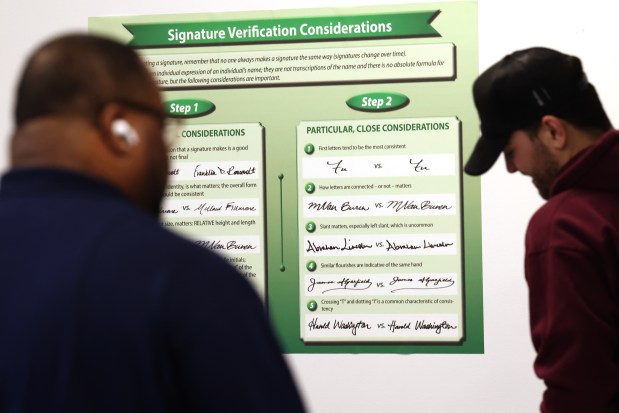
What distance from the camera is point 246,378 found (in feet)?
2.87

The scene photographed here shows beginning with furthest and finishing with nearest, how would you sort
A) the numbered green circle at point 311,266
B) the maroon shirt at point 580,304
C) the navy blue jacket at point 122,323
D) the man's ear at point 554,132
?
1. the numbered green circle at point 311,266
2. the man's ear at point 554,132
3. the maroon shirt at point 580,304
4. the navy blue jacket at point 122,323

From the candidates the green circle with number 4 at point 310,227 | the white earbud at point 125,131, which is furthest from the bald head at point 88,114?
the green circle with number 4 at point 310,227

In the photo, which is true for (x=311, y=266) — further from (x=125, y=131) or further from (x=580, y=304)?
(x=125, y=131)

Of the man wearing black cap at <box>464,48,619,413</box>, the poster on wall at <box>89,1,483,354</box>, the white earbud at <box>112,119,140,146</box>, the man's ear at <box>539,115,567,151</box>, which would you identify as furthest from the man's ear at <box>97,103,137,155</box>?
the poster on wall at <box>89,1,483,354</box>

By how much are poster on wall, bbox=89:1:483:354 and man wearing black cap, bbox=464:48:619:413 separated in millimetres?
711

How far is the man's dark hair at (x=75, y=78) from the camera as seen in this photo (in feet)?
3.11

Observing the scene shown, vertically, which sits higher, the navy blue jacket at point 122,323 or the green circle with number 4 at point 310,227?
the green circle with number 4 at point 310,227

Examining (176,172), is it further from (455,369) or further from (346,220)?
(455,369)

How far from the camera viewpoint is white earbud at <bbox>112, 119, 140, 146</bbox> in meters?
0.95

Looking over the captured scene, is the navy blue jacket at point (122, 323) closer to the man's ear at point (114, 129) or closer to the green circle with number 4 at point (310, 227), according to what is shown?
the man's ear at point (114, 129)

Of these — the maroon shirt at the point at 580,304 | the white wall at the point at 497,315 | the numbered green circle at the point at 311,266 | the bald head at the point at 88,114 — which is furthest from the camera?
the numbered green circle at the point at 311,266

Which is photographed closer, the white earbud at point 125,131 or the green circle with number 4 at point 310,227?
the white earbud at point 125,131

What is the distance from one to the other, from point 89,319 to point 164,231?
0.11m

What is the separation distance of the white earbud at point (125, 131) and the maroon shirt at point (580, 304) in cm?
91
